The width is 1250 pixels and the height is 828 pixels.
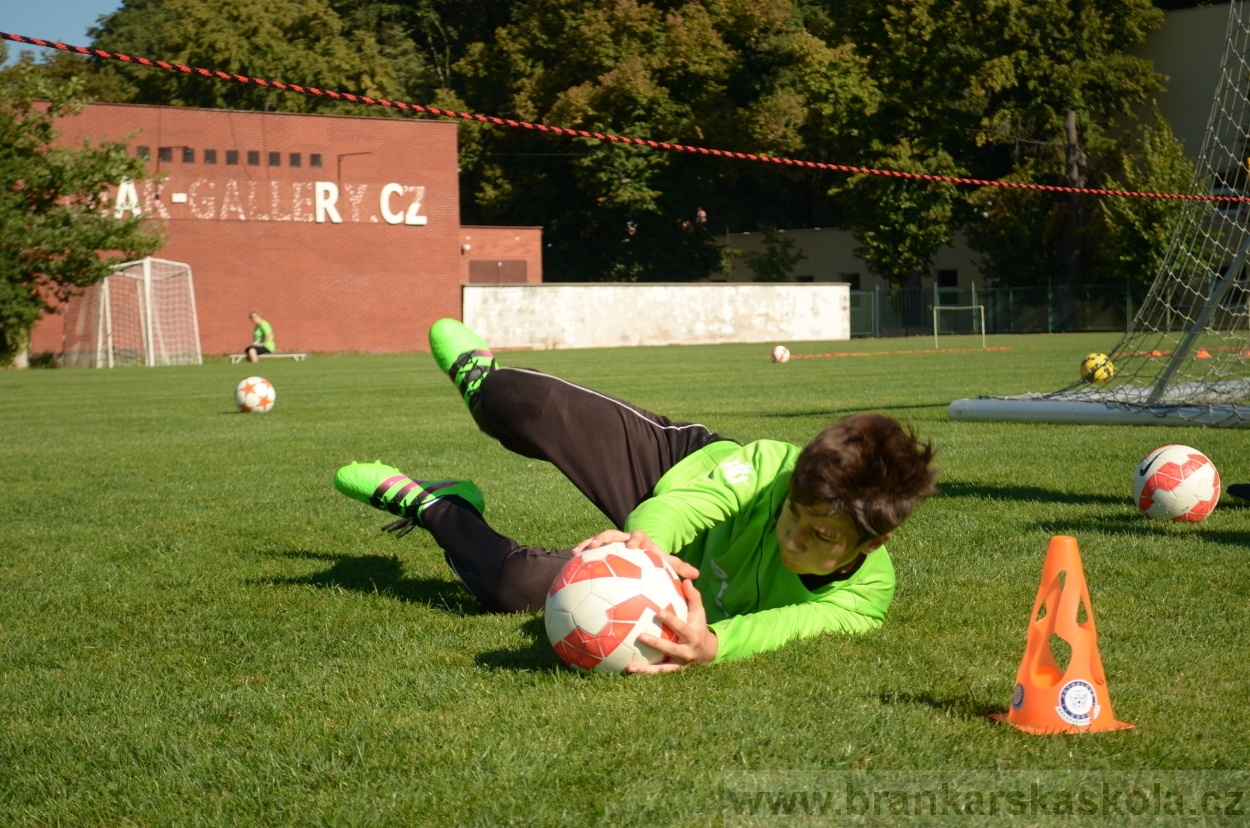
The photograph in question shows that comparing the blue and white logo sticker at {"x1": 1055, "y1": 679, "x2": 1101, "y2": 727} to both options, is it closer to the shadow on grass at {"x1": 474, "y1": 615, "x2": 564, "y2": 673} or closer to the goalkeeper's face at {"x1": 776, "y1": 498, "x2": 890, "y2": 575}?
the goalkeeper's face at {"x1": 776, "y1": 498, "x2": 890, "y2": 575}

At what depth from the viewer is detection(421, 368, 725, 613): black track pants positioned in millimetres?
4332

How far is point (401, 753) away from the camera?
122 inches

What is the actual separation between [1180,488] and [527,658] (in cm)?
Answer: 391

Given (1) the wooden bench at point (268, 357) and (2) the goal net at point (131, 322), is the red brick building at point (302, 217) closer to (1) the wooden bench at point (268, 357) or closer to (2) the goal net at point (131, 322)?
(2) the goal net at point (131, 322)

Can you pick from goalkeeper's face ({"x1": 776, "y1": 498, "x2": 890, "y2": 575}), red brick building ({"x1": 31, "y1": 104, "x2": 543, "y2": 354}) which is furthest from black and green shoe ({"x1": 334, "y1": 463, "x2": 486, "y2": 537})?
red brick building ({"x1": 31, "y1": 104, "x2": 543, "y2": 354})

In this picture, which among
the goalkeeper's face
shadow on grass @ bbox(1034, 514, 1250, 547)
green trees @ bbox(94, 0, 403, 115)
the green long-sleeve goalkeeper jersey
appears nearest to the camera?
the goalkeeper's face

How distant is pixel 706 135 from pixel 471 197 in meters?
11.0

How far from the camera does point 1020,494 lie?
7.42 m

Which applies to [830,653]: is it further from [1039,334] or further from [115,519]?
[1039,334]

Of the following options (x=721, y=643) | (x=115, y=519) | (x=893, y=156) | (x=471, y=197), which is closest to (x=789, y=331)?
(x=893, y=156)

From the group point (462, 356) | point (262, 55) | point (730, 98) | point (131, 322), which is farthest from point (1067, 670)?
point (730, 98)

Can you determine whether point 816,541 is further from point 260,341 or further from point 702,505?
point 260,341

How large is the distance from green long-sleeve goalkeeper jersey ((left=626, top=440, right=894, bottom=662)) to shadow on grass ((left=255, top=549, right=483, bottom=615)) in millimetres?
1127

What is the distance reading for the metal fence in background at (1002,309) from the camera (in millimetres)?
44812
